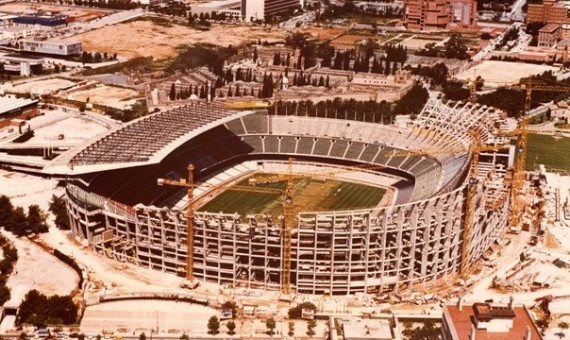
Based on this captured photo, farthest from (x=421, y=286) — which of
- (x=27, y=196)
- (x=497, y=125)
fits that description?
(x=27, y=196)

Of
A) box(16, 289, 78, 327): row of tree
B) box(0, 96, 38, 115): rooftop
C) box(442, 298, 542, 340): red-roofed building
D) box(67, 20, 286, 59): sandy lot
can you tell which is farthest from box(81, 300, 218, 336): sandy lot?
box(67, 20, 286, 59): sandy lot

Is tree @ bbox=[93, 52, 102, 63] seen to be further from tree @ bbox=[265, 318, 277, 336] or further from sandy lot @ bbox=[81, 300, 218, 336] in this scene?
tree @ bbox=[265, 318, 277, 336]

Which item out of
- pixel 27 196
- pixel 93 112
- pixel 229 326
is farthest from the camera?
pixel 93 112

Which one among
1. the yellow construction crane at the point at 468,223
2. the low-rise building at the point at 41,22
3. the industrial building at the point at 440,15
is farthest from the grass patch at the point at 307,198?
the industrial building at the point at 440,15

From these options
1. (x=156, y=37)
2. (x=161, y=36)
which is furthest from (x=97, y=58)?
(x=161, y=36)

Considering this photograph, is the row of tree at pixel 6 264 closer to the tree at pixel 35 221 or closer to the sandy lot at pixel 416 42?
the tree at pixel 35 221

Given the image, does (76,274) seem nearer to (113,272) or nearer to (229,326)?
(113,272)

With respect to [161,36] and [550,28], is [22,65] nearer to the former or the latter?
[161,36]

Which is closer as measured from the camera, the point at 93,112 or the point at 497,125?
the point at 497,125
